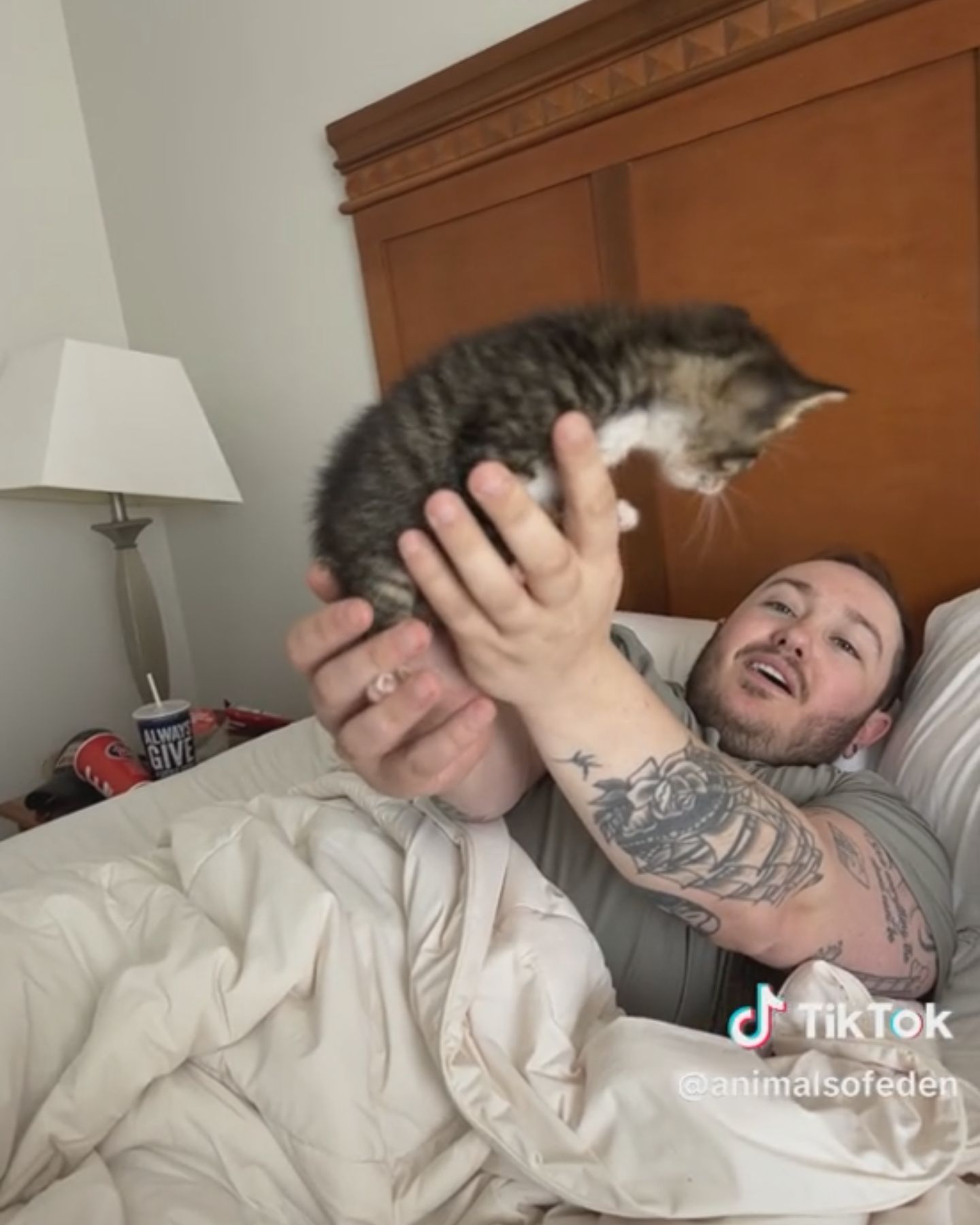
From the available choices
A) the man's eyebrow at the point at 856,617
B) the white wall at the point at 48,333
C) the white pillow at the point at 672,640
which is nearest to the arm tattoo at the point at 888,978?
the man's eyebrow at the point at 856,617

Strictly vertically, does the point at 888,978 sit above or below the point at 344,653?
below

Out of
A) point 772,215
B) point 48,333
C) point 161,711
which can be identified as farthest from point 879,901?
point 48,333

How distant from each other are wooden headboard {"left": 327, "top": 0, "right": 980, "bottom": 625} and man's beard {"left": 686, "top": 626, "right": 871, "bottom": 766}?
325mm

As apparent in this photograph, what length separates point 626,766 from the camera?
2.42 feet

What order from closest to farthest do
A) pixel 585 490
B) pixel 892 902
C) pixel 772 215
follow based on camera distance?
pixel 585 490 → pixel 892 902 → pixel 772 215

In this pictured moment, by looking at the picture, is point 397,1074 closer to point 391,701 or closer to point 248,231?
point 391,701

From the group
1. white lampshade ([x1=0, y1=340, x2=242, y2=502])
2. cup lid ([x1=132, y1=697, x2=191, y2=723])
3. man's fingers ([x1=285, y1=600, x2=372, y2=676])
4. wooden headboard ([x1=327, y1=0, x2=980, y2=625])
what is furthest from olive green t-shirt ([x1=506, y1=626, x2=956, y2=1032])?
white lampshade ([x1=0, y1=340, x2=242, y2=502])

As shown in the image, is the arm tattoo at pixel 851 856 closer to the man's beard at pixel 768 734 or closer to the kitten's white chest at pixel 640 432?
the man's beard at pixel 768 734

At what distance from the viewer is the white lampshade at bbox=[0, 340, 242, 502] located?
1.76 m

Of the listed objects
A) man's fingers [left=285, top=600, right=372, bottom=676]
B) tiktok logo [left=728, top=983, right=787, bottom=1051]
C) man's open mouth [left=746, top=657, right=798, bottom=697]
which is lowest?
tiktok logo [left=728, top=983, right=787, bottom=1051]

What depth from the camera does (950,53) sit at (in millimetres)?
1115

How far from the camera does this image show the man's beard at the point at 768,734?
1052 mm

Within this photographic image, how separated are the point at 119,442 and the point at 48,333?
0.68m

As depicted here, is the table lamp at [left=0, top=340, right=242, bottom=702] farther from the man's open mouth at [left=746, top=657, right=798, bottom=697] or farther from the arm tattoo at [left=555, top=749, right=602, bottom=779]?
the arm tattoo at [left=555, top=749, right=602, bottom=779]
